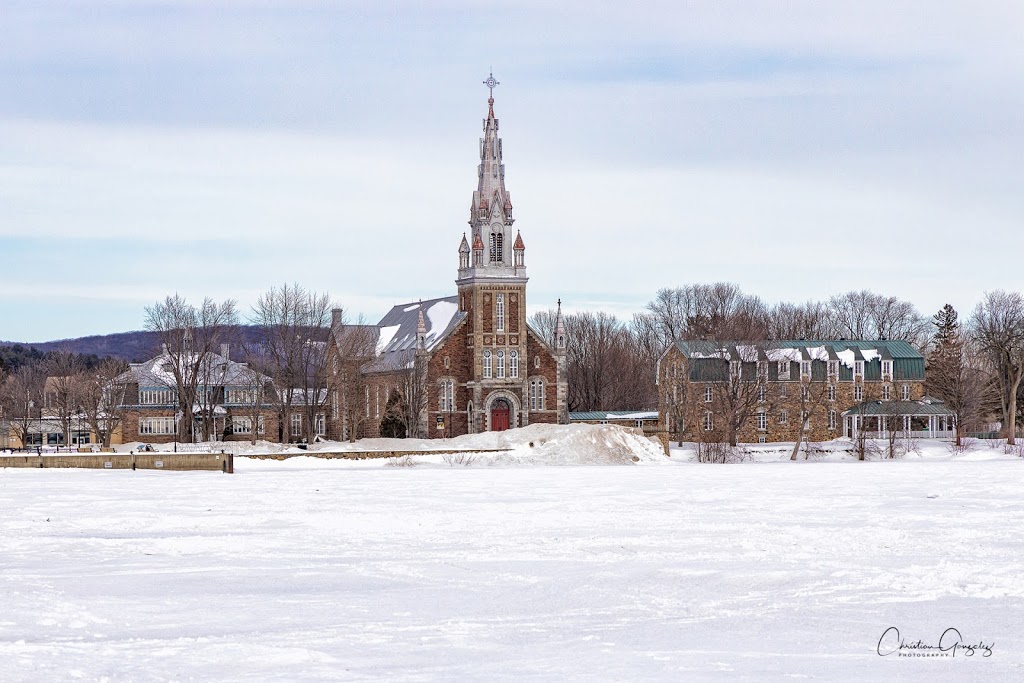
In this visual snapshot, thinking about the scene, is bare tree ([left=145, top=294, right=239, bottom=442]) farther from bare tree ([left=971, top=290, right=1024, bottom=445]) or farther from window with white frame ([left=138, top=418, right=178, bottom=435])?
bare tree ([left=971, top=290, right=1024, bottom=445])

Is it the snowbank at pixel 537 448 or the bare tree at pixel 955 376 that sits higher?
the bare tree at pixel 955 376

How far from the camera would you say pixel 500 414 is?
88.8 metres

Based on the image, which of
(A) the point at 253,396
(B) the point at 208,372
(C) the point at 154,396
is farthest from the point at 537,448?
(C) the point at 154,396

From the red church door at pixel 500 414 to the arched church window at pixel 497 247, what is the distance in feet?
29.8

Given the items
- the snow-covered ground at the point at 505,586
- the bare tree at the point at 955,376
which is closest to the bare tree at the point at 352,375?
the bare tree at the point at 955,376

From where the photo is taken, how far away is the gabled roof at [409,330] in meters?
90.1

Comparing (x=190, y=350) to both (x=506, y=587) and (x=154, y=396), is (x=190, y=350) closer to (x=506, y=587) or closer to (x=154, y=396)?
(x=154, y=396)

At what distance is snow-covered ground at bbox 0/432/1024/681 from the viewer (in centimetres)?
1370

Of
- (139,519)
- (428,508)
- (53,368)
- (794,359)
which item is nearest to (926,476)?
(428,508)

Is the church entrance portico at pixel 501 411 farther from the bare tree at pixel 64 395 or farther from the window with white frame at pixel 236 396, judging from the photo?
the bare tree at pixel 64 395

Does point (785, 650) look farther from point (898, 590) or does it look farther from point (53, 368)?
point (53, 368)

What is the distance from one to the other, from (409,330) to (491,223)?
11.0 m

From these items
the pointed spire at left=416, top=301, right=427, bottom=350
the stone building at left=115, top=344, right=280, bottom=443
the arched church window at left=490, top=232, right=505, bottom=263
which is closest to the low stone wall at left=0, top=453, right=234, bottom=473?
the stone building at left=115, top=344, right=280, bottom=443

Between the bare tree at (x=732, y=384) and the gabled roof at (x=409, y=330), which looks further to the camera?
the gabled roof at (x=409, y=330)
